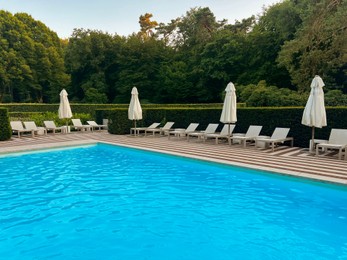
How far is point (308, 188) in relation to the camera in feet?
22.4

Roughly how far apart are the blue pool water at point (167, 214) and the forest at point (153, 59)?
69.1ft

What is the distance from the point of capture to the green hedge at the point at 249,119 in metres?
11.5

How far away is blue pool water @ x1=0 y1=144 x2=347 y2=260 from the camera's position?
13.4ft

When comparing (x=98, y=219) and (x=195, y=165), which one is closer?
(x=98, y=219)

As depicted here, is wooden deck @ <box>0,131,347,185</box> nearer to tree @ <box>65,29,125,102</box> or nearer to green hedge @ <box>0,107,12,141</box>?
green hedge @ <box>0,107,12,141</box>

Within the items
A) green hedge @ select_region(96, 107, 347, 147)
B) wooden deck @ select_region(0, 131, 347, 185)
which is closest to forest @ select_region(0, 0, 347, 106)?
green hedge @ select_region(96, 107, 347, 147)

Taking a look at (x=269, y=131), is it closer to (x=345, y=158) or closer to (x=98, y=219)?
(x=345, y=158)

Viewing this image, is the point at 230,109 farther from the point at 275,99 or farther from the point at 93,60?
the point at 93,60

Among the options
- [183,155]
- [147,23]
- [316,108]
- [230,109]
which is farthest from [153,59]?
[316,108]

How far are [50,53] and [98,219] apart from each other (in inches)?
1598

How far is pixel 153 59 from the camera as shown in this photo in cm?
3700

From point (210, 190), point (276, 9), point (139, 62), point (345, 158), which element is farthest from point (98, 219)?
point (139, 62)

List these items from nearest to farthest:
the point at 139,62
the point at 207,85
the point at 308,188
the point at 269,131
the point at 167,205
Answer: the point at 167,205 < the point at 308,188 < the point at 269,131 < the point at 207,85 < the point at 139,62

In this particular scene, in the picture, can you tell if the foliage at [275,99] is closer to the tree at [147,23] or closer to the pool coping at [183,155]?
the pool coping at [183,155]
